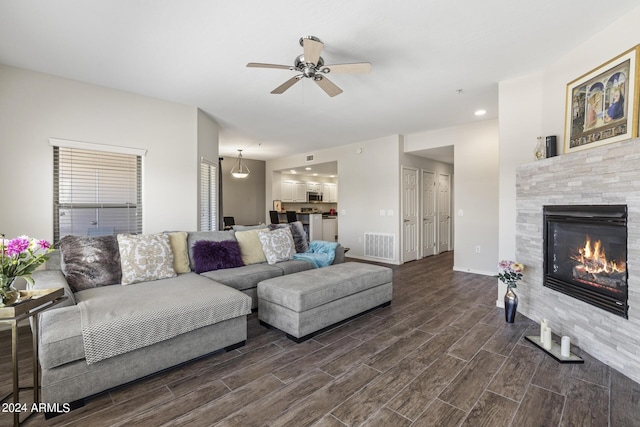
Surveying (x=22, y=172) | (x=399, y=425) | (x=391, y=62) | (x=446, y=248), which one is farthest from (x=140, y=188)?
(x=446, y=248)

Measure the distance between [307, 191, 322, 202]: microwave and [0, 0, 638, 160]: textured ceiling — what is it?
5929mm

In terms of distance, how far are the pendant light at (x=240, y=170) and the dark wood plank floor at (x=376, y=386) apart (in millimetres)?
5447

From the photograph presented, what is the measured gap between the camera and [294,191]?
9586 millimetres

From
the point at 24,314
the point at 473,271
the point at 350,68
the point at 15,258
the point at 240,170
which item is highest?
the point at 350,68

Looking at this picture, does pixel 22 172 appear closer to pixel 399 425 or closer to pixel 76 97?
pixel 76 97

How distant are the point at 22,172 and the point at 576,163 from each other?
5.35 meters

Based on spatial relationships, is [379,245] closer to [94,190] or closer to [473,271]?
[473,271]

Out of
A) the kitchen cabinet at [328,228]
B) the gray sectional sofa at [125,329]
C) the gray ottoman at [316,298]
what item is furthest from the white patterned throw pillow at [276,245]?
the kitchen cabinet at [328,228]

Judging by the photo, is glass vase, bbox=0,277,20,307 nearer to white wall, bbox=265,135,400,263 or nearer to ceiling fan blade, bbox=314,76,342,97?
ceiling fan blade, bbox=314,76,342,97

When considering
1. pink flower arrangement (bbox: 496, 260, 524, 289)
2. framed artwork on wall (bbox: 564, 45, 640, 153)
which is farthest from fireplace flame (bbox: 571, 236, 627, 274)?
framed artwork on wall (bbox: 564, 45, 640, 153)

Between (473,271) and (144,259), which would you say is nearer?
(144,259)

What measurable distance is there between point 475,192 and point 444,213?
7.62 feet

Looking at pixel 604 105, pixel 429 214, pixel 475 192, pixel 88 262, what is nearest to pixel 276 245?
pixel 88 262

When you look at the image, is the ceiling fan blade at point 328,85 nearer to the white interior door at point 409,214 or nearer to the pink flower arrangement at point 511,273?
the pink flower arrangement at point 511,273
